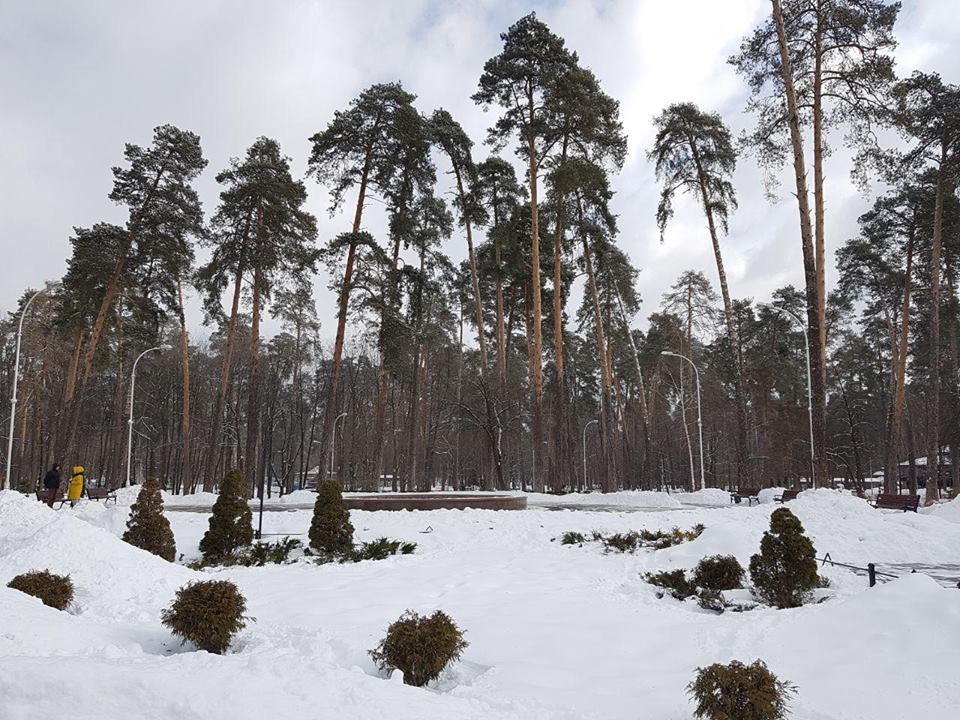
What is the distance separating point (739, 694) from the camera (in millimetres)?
4023

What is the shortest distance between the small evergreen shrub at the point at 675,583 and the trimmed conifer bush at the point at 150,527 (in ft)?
28.0

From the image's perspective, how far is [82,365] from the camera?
91.4 ft

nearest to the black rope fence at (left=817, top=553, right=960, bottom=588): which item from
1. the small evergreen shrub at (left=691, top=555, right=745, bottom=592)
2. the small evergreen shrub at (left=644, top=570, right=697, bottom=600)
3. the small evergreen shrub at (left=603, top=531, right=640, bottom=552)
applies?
the small evergreen shrub at (left=691, top=555, right=745, bottom=592)

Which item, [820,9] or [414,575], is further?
[820,9]

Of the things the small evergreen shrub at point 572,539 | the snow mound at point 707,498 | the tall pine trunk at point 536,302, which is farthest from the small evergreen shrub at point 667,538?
the tall pine trunk at point 536,302

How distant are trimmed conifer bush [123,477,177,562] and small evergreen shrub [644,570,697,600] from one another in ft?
28.0

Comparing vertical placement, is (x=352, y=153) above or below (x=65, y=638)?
above

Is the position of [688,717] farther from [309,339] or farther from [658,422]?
[658,422]

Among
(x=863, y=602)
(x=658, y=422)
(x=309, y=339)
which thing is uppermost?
(x=309, y=339)

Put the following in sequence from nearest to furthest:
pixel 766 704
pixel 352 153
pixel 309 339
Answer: pixel 766 704
pixel 352 153
pixel 309 339

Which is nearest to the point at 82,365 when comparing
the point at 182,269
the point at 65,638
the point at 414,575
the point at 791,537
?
the point at 182,269

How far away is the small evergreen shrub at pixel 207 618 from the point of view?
19.6ft

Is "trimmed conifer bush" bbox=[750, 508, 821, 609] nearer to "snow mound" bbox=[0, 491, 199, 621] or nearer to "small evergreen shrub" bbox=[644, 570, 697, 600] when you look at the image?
"small evergreen shrub" bbox=[644, 570, 697, 600]

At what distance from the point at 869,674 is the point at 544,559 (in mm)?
6701
